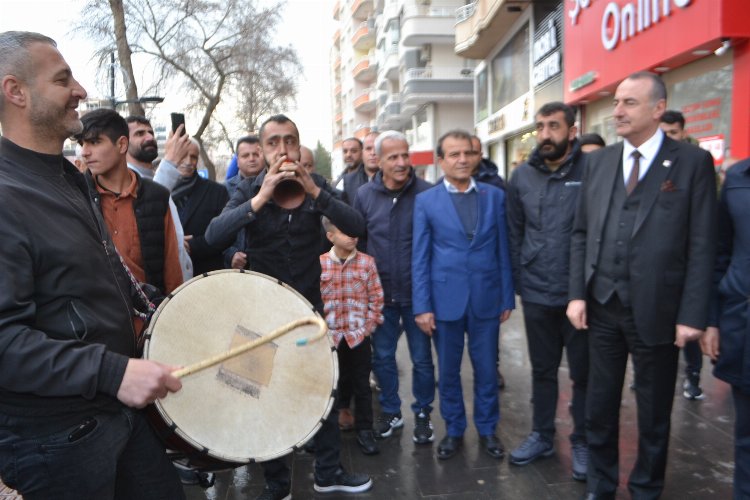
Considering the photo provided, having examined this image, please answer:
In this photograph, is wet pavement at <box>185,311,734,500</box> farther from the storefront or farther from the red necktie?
the storefront

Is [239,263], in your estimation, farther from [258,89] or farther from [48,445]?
[258,89]

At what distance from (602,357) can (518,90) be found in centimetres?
1500

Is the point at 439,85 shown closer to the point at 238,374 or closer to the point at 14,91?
the point at 238,374

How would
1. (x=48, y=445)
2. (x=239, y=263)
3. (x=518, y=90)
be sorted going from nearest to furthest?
(x=48, y=445)
(x=239, y=263)
(x=518, y=90)

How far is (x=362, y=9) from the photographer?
48219 millimetres

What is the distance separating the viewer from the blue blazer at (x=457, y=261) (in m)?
3.77

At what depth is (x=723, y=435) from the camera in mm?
3924

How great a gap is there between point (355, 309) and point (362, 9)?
161ft

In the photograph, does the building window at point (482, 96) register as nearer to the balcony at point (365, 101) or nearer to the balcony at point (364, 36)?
the balcony at point (365, 101)

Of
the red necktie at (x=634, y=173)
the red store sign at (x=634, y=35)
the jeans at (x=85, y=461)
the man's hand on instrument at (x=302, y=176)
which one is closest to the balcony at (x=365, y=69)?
the red store sign at (x=634, y=35)

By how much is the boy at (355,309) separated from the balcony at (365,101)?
45.3 m

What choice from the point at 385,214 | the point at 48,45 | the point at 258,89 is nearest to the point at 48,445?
the point at 48,45

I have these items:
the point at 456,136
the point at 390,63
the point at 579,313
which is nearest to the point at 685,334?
the point at 579,313

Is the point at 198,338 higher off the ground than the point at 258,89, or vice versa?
the point at 258,89
